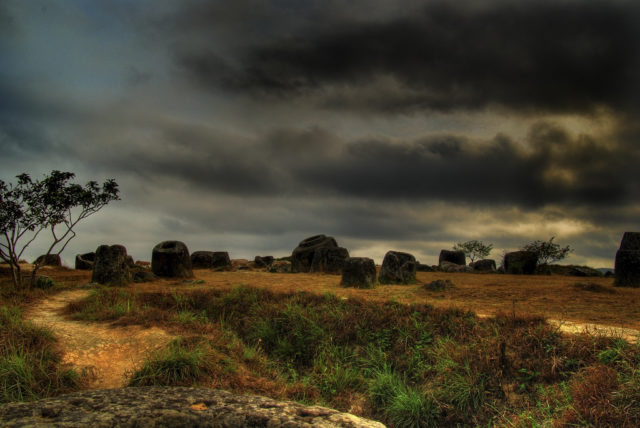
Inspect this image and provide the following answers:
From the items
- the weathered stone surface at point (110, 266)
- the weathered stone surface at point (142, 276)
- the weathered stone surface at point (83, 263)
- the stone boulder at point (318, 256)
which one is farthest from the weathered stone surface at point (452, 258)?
the weathered stone surface at point (83, 263)

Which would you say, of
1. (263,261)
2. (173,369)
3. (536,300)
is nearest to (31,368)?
→ (173,369)

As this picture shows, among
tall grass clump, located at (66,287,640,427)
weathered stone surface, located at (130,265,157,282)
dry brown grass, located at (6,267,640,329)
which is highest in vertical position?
weathered stone surface, located at (130,265,157,282)

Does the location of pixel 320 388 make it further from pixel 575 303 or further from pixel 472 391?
pixel 575 303

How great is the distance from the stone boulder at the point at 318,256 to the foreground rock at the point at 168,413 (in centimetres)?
1645

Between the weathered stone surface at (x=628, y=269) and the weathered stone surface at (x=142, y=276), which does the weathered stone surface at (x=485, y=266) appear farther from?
the weathered stone surface at (x=142, y=276)

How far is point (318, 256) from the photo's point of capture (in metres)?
21.4

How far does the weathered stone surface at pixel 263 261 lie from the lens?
28.2 meters

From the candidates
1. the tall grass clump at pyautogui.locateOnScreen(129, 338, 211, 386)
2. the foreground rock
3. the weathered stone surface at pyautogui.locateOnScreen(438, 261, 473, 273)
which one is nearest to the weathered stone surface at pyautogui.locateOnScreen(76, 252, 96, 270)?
the tall grass clump at pyautogui.locateOnScreen(129, 338, 211, 386)

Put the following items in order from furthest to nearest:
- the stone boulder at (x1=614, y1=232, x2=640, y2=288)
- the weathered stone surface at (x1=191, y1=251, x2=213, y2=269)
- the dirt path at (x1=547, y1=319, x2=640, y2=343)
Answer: the weathered stone surface at (x1=191, y1=251, x2=213, y2=269)
the stone boulder at (x1=614, y1=232, x2=640, y2=288)
the dirt path at (x1=547, y1=319, x2=640, y2=343)

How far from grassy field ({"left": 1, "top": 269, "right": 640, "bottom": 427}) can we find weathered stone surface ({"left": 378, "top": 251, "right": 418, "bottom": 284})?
5155 millimetres

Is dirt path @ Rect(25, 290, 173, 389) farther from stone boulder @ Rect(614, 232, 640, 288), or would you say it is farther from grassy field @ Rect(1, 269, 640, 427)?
stone boulder @ Rect(614, 232, 640, 288)

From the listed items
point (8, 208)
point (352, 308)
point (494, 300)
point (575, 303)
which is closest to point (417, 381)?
point (352, 308)

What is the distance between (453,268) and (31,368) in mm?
26290

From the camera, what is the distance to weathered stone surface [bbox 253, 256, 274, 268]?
92.6ft
